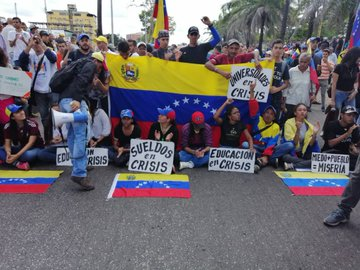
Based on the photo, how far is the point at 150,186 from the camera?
3.96 m

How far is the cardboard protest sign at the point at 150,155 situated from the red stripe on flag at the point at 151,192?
25.7 inches

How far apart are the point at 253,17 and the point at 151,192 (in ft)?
102

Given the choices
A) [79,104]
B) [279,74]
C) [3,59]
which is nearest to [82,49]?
[3,59]

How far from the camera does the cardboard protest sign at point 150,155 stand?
14.8ft

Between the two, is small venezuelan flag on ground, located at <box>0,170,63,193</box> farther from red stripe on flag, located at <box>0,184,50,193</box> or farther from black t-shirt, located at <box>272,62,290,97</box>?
black t-shirt, located at <box>272,62,290,97</box>

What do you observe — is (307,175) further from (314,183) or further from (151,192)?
(151,192)

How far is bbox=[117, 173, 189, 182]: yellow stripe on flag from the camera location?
13.8 ft

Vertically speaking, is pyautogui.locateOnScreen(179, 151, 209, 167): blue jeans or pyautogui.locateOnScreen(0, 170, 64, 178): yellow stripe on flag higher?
pyautogui.locateOnScreen(179, 151, 209, 167): blue jeans

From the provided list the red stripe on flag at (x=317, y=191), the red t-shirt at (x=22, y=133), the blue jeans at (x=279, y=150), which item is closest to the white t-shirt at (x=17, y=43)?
the red t-shirt at (x=22, y=133)

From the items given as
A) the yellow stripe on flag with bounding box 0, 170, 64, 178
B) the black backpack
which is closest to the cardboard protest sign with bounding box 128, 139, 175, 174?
the yellow stripe on flag with bounding box 0, 170, 64, 178

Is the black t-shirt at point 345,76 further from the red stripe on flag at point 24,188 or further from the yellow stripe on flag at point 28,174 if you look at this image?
the red stripe on flag at point 24,188

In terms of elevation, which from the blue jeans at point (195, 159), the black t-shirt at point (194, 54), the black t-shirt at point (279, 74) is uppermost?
the black t-shirt at point (194, 54)

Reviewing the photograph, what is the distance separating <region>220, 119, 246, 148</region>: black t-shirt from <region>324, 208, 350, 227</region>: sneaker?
2.05 meters

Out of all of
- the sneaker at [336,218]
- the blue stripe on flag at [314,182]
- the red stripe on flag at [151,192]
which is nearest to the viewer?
the sneaker at [336,218]
